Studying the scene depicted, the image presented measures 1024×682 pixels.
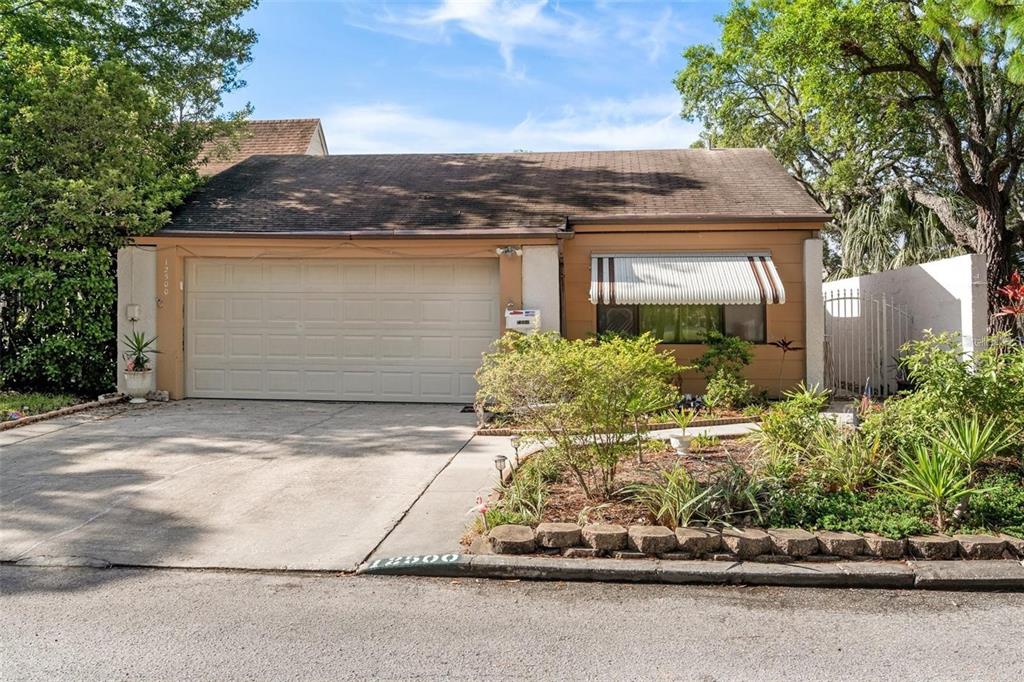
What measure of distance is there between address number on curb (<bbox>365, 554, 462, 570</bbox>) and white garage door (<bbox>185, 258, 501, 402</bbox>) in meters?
7.16

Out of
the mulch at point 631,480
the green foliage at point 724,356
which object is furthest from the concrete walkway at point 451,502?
the green foliage at point 724,356

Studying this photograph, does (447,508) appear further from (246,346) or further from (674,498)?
(246,346)

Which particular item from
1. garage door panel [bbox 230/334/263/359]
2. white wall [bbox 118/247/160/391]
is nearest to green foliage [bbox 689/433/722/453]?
garage door panel [bbox 230/334/263/359]

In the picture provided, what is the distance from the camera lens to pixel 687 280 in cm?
1116

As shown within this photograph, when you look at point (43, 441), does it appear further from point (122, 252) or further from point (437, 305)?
point (437, 305)

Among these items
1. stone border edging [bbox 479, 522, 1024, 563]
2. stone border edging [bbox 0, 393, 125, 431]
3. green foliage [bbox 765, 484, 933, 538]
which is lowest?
stone border edging [bbox 479, 522, 1024, 563]

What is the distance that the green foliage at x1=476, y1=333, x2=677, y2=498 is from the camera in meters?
5.70

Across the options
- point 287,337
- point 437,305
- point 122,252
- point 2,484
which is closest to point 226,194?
point 122,252

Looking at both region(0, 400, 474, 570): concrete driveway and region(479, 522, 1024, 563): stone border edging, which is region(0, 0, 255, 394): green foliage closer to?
region(0, 400, 474, 570): concrete driveway

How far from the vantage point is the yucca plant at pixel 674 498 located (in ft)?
17.3

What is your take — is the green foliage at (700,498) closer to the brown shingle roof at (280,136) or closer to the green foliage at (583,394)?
the green foliage at (583,394)

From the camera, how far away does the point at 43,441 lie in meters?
8.76

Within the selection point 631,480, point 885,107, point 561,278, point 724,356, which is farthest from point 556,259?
point 885,107

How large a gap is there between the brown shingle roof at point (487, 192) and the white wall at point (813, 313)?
1.90ft
